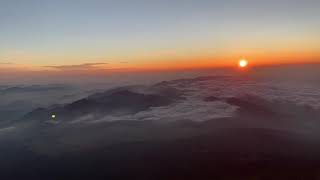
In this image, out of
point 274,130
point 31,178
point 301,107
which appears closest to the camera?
point 31,178

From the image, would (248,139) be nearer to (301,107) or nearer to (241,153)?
(241,153)

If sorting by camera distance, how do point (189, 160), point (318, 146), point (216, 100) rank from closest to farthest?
1. point (189, 160)
2. point (318, 146)
3. point (216, 100)

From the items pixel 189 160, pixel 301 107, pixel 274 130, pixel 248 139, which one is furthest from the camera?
pixel 301 107

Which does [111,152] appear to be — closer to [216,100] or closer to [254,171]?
[254,171]

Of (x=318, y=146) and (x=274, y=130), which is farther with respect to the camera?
(x=274, y=130)

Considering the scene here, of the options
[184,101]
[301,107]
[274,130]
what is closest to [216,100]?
[184,101]

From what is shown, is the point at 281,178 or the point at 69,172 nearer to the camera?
the point at 281,178

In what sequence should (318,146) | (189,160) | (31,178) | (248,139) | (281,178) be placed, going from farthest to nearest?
1. (248,139)
2. (318,146)
3. (189,160)
4. (31,178)
5. (281,178)

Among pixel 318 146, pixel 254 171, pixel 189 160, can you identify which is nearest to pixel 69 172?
pixel 189 160
